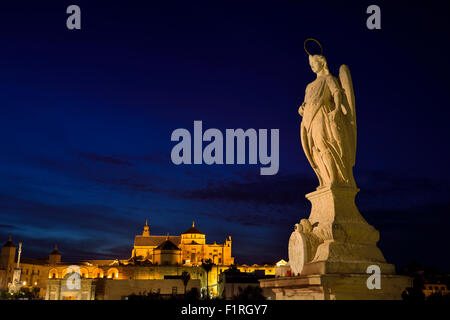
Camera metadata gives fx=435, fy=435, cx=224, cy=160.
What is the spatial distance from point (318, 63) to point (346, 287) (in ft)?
15.2

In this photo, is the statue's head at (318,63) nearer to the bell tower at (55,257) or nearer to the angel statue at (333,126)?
Result: the angel statue at (333,126)

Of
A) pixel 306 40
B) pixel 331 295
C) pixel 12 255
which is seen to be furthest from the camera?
pixel 12 255

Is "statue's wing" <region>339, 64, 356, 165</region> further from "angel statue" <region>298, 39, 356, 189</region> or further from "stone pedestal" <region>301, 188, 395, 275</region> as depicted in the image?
"stone pedestal" <region>301, 188, 395, 275</region>

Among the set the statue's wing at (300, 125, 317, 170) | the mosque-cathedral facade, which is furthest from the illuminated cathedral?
the statue's wing at (300, 125, 317, 170)

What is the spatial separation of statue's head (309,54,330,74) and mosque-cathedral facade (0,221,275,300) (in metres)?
60.6

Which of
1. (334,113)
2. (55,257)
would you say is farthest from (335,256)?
(55,257)

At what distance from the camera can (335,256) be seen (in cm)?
787

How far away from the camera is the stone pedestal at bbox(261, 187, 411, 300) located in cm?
756

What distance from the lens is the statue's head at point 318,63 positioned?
927cm

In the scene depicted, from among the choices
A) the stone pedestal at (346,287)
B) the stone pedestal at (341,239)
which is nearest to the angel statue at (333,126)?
the stone pedestal at (341,239)
